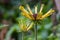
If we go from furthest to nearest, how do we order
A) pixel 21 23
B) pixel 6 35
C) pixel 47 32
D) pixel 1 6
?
pixel 1 6 < pixel 6 35 < pixel 47 32 < pixel 21 23

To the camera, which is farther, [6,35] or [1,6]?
[1,6]

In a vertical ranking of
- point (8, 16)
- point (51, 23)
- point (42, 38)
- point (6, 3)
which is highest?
point (6, 3)

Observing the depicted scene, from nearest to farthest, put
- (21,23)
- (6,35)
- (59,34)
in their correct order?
(21,23) < (59,34) < (6,35)

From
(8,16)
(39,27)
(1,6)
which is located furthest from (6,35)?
(1,6)

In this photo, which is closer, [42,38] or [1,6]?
[42,38]

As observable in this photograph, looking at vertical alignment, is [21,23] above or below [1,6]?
below

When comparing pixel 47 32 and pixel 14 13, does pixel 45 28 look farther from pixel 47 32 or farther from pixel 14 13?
pixel 14 13

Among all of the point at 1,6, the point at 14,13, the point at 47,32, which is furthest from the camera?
A: the point at 1,6

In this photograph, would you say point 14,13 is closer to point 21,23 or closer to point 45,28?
point 45,28

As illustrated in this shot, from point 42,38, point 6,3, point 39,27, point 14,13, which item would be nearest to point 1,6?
point 6,3
